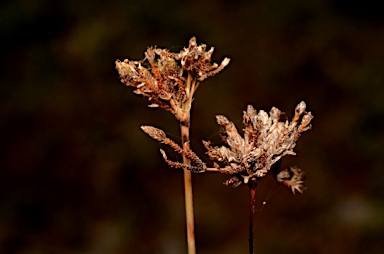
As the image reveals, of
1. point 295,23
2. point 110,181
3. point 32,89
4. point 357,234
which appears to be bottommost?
point 357,234

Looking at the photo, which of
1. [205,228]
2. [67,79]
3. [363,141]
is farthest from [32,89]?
[363,141]

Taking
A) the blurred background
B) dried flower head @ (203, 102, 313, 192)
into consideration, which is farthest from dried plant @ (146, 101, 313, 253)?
the blurred background

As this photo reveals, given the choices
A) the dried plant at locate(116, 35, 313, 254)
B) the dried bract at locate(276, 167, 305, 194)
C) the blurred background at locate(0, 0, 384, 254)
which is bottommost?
the dried bract at locate(276, 167, 305, 194)

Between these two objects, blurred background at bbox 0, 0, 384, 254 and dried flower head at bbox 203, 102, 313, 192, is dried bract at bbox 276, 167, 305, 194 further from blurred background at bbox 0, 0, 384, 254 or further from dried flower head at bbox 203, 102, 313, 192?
blurred background at bbox 0, 0, 384, 254

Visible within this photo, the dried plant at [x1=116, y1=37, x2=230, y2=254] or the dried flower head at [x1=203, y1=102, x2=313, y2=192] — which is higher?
the dried plant at [x1=116, y1=37, x2=230, y2=254]

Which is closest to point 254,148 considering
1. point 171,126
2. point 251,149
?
point 251,149

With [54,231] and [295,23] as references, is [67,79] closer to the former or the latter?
[54,231]

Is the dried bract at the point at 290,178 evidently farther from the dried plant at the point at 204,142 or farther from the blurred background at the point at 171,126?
the blurred background at the point at 171,126
